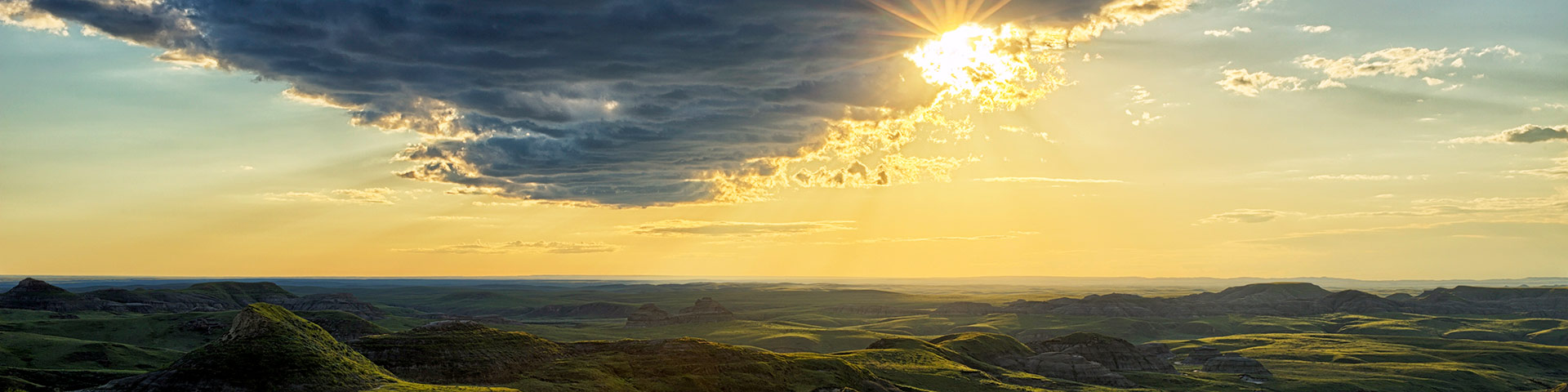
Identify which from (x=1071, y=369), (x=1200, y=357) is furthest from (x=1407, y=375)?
(x=1071, y=369)

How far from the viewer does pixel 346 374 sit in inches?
2776

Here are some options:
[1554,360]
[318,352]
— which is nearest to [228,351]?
[318,352]

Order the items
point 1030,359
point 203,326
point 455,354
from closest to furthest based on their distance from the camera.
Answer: point 455,354
point 1030,359
point 203,326

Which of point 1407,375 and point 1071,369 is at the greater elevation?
point 1071,369

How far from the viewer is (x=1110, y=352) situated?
575ft

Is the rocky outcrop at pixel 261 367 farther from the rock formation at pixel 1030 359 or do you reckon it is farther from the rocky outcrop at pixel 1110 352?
the rocky outcrop at pixel 1110 352

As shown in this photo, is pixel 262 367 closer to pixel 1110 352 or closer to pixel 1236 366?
pixel 1110 352

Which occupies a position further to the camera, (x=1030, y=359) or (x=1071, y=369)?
(x=1030, y=359)

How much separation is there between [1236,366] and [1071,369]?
127 feet

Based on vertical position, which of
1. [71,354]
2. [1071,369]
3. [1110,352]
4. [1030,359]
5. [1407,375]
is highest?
[71,354]

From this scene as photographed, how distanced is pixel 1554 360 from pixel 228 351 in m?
248

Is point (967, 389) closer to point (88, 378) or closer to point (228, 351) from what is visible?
point (228, 351)

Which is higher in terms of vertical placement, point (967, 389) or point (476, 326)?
point (476, 326)

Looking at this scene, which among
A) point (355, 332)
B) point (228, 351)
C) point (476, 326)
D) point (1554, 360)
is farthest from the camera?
point (1554, 360)
